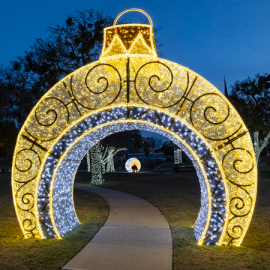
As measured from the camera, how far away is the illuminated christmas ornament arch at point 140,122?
5.00 meters

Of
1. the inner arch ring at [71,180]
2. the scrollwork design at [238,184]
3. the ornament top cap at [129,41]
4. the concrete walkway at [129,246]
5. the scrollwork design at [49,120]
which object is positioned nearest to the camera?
the concrete walkway at [129,246]

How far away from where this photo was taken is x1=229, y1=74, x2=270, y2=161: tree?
77.0 ft

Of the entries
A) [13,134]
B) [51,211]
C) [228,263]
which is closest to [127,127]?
[51,211]

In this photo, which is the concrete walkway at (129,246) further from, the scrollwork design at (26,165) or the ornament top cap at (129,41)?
the ornament top cap at (129,41)

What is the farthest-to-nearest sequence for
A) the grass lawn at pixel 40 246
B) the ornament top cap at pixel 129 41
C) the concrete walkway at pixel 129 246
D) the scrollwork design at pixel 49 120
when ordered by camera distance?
the scrollwork design at pixel 49 120, the ornament top cap at pixel 129 41, the grass lawn at pixel 40 246, the concrete walkway at pixel 129 246

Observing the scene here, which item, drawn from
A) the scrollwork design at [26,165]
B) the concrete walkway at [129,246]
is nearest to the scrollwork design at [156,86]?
the scrollwork design at [26,165]

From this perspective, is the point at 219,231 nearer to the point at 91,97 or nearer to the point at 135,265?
the point at 135,265

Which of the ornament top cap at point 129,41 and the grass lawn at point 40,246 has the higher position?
the ornament top cap at point 129,41

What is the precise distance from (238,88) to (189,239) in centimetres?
2324

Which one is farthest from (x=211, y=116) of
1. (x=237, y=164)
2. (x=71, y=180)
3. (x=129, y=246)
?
(x=71, y=180)

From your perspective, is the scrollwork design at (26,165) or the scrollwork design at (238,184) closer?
the scrollwork design at (238,184)

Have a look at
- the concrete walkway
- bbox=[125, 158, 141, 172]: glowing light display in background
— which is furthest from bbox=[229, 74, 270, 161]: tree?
the concrete walkway

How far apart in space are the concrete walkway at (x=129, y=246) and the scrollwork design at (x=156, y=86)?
2578 millimetres

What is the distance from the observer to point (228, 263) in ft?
14.3
